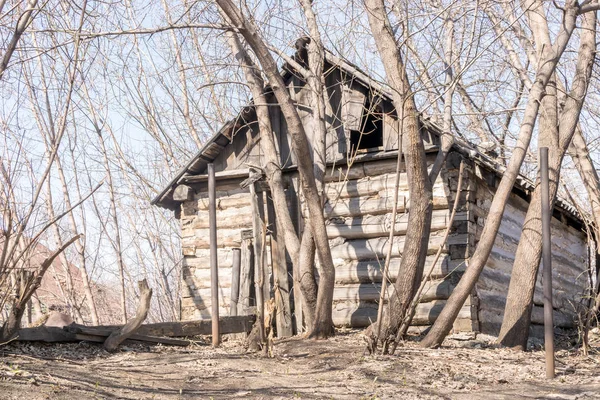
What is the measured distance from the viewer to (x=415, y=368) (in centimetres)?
823

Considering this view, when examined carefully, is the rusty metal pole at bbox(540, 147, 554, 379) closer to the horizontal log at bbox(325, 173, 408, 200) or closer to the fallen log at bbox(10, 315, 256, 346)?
the horizontal log at bbox(325, 173, 408, 200)

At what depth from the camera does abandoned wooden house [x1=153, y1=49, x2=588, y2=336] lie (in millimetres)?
11289

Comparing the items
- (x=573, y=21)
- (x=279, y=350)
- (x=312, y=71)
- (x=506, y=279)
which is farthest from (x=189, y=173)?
(x=573, y=21)

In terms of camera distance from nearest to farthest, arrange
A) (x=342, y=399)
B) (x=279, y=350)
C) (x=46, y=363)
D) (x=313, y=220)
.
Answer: (x=342, y=399) < (x=46, y=363) < (x=279, y=350) < (x=313, y=220)

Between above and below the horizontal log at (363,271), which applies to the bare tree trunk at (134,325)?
below

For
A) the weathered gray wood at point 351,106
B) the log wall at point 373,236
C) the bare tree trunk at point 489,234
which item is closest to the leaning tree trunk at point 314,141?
the log wall at point 373,236

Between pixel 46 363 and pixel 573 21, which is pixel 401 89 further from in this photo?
pixel 46 363

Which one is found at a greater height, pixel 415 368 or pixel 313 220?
pixel 313 220

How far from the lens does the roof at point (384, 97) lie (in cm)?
1118

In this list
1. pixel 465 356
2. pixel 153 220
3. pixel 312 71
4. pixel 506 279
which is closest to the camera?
pixel 465 356

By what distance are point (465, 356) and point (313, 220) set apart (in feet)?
9.40

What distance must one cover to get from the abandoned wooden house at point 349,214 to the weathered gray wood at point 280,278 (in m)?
0.02

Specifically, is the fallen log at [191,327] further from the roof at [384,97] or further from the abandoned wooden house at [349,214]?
the roof at [384,97]

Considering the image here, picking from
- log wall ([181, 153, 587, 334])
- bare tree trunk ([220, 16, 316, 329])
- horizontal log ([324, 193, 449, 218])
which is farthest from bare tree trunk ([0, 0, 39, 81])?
horizontal log ([324, 193, 449, 218])
